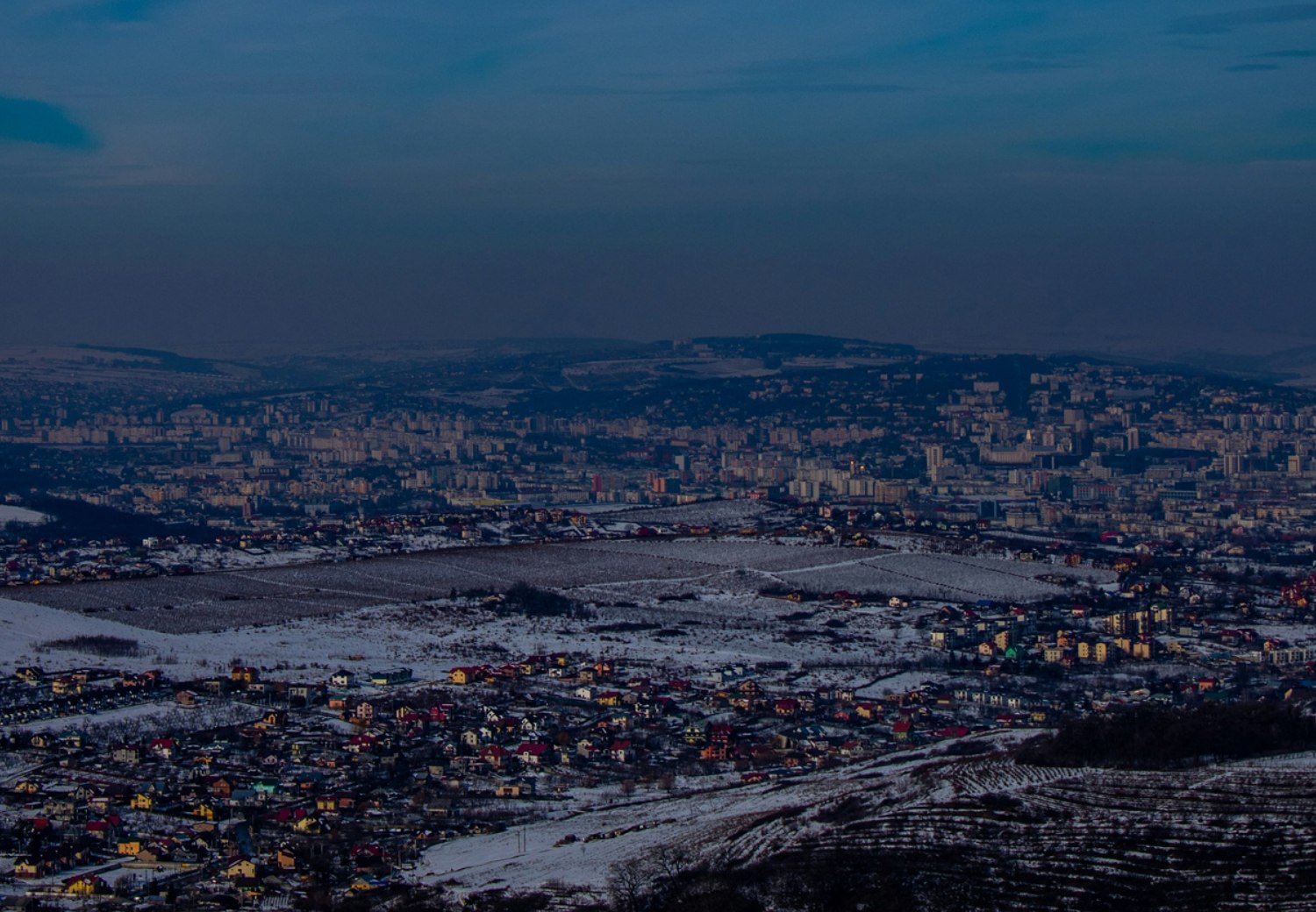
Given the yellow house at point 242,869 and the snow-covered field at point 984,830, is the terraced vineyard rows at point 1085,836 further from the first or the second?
the yellow house at point 242,869

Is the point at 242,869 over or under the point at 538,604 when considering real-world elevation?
over

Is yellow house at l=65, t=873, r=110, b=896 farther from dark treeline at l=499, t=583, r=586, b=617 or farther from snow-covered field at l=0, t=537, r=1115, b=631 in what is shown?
dark treeline at l=499, t=583, r=586, b=617

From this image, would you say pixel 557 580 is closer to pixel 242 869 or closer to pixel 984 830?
pixel 242 869

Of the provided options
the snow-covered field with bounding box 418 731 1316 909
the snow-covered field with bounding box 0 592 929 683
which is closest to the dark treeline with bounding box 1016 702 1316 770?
the snow-covered field with bounding box 418 731 1316 909

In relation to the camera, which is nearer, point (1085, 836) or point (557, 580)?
point (1085, 836)

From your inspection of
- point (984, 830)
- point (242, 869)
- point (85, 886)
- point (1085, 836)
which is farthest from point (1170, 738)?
point (85, 886)

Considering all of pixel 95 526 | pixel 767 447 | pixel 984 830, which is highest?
pixel 984 830

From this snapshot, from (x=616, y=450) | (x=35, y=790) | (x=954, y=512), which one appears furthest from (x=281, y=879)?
(x=616, y=450)

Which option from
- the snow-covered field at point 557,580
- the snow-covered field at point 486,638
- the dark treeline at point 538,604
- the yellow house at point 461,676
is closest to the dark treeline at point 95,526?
the snow-covered field at point 557,580
